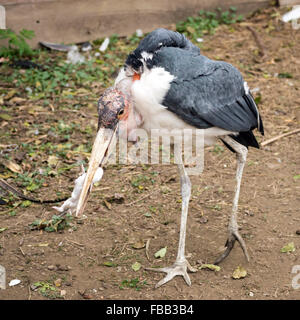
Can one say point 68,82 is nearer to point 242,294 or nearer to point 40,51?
point 40,51

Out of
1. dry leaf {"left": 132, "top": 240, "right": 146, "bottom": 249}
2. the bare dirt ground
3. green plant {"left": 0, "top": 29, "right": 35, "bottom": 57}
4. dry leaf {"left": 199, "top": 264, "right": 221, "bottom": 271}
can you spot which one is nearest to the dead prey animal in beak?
the bare dirt ground

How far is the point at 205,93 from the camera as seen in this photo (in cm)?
313

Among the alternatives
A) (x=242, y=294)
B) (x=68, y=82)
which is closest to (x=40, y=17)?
(x=68, y=82)

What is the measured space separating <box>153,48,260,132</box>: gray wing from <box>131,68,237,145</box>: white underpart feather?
32 mm

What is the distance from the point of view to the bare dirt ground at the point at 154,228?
10.8 feet

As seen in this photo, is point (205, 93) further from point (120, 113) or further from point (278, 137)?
point (278, 137)

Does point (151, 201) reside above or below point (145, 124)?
below

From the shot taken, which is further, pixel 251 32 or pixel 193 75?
pixel 251 32

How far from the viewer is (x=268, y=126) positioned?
17.0ft

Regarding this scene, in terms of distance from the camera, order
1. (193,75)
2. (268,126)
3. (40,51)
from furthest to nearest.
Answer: (40,51) < (268,126) < (193,75)

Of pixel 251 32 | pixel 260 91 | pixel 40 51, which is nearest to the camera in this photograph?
pixel 260 91

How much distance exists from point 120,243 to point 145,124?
1007 mm

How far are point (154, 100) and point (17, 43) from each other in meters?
3.15

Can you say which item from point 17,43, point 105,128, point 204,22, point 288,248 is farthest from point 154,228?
point 204,22
